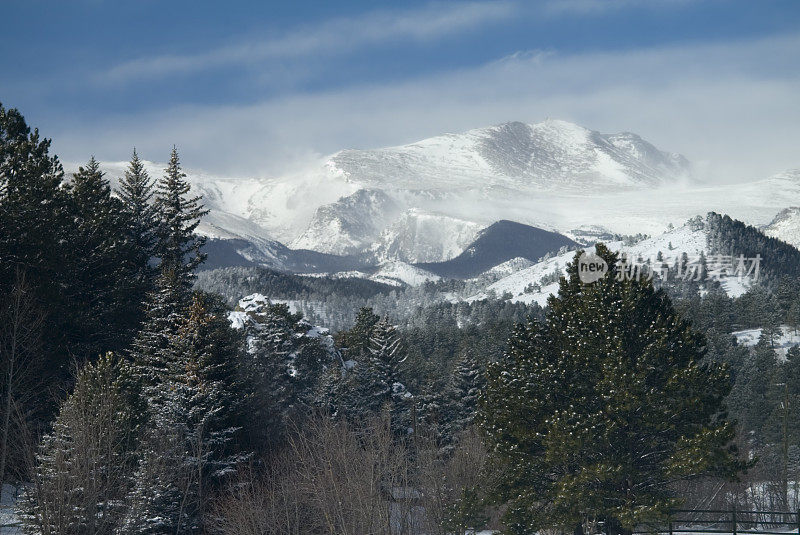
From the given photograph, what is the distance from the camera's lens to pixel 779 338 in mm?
169750

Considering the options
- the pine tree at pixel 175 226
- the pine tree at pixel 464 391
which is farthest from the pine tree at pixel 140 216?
the pine tree at pixel 464 391

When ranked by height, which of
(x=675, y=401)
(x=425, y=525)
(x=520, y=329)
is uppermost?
(x=520, y=329)

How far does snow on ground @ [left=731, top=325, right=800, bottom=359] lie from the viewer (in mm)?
164650

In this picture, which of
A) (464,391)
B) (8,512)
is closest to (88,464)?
(8,512)

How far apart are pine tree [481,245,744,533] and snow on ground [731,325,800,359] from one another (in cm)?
13773

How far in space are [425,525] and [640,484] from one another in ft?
40.8

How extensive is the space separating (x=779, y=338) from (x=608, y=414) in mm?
151862

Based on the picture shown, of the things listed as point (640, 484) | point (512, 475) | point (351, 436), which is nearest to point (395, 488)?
point (351, 436)

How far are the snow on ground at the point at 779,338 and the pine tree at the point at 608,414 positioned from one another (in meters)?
138

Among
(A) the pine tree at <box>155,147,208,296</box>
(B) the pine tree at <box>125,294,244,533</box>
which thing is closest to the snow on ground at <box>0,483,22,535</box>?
(B) the pine tree at <box>125,294,244,533</box>

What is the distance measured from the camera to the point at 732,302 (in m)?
193

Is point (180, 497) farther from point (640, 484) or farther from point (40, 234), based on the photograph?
point (640, 484)

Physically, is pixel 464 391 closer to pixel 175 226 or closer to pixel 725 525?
pixel 175 226

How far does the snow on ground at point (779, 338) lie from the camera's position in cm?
16465
